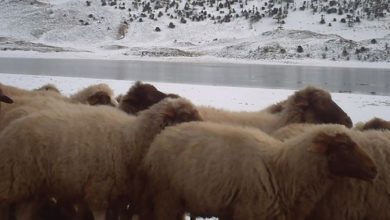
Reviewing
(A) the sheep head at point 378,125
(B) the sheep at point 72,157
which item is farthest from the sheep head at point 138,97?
(A) the sheep head at point 378,125

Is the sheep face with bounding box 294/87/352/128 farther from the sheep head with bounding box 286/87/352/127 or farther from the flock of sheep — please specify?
the flock of sheep

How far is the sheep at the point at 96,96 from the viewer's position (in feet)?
29.5

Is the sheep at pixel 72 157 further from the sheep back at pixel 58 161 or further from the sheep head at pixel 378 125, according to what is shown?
the sheep head at pixel 378 125

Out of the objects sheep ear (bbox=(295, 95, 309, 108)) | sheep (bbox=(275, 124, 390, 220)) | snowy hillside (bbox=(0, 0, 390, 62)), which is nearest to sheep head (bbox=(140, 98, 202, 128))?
sheep (bbox=(275, 124, 390, 220))

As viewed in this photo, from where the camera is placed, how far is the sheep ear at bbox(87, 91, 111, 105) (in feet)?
29.4

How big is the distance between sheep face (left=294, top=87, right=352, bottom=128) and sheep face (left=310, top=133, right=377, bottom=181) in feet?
7.22

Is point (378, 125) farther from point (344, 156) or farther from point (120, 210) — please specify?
point (120, 210)

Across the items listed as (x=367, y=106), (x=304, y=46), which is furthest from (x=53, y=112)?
(x=304, y=46)

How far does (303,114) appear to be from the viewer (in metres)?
7.79

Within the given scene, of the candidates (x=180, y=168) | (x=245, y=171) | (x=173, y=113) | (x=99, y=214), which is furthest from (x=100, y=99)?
(x=245, y=171)

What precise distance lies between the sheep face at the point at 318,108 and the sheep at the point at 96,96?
3.21 meters

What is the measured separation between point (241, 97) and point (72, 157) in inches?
467

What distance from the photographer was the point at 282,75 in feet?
90.8

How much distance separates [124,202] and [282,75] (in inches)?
871
